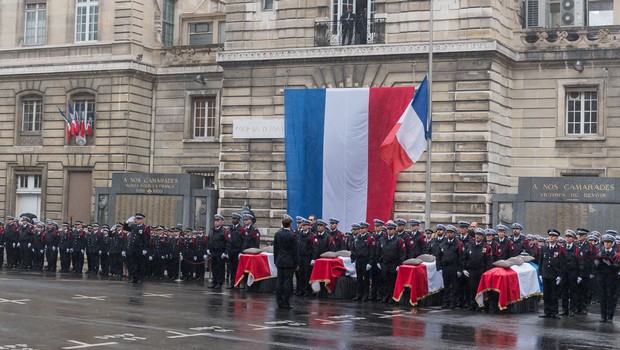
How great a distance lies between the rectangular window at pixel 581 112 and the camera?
109 feet

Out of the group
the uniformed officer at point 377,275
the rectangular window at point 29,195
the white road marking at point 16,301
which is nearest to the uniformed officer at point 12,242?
the rectangular window at point 29,195

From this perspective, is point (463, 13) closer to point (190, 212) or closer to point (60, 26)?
point (190, 212)

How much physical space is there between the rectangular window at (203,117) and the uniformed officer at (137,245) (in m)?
12.2

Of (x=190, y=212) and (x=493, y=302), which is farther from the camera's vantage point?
(x=190, y=212)

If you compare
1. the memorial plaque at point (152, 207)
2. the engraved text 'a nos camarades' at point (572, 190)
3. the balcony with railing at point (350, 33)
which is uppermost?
the balcony with railing at point (350, 33)

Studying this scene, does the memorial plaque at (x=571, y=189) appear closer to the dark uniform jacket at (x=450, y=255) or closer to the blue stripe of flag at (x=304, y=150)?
the blue stripe of flag at (x=304, y=150)

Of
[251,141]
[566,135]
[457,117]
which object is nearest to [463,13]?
[457,117]

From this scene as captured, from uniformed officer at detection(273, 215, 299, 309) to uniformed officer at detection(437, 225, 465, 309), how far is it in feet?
10.8

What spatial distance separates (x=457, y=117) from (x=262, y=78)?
696cm

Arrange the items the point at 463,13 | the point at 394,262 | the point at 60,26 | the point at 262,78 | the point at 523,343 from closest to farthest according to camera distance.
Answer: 1. the point at 523,343
2. the point at 394,262
3. the point at 463,13
4. the point at 262,78
5. the point at 60,26

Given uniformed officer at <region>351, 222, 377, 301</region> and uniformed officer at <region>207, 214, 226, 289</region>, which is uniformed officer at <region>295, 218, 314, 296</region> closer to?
uniformed officer at <region>351, 222, 377, 301</region>

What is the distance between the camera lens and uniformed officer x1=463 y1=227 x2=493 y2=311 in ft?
72.1

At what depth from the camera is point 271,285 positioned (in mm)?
24828

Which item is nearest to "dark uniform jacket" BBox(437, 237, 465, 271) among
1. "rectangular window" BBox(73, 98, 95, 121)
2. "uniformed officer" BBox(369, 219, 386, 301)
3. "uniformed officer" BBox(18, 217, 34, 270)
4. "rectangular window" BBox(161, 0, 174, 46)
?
"uniformed officer" BBox(369, 219, 386, 301)
